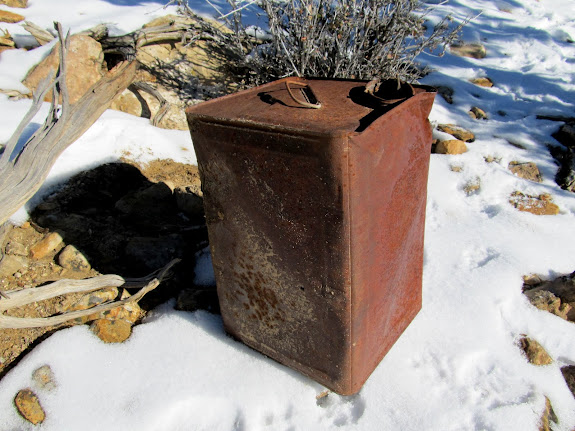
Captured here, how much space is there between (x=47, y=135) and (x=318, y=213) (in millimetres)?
1644

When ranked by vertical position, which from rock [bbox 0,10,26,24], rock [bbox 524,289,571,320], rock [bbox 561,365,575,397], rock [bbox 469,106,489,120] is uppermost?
rock [bbox 0,10,26,24]

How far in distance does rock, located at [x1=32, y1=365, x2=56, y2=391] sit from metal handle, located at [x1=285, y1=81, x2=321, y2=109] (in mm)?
1406

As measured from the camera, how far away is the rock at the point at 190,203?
2.69 metres

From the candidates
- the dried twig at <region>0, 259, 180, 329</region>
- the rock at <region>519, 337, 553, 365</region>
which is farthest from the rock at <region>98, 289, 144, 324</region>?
the rock at <region>519, 337, 553, 365</region>

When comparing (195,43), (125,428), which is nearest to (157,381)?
(125,428)

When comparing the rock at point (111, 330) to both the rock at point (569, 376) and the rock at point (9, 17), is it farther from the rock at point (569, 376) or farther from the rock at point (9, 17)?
the rock at point (9, 17)

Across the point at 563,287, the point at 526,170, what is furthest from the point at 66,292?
the point at 526,170

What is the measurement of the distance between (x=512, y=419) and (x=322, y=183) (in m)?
1.08

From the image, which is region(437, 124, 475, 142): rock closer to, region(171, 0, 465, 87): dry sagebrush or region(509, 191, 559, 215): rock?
region(171, 0, 465, 87): dry sagebrush

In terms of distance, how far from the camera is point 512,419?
61.4 inches

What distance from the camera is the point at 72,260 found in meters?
2.24

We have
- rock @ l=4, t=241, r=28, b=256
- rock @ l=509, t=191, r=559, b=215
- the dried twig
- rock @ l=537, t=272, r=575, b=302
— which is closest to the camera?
the dried twig

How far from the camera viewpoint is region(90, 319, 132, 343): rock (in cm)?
193

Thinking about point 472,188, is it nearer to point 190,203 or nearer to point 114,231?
point 190,203
